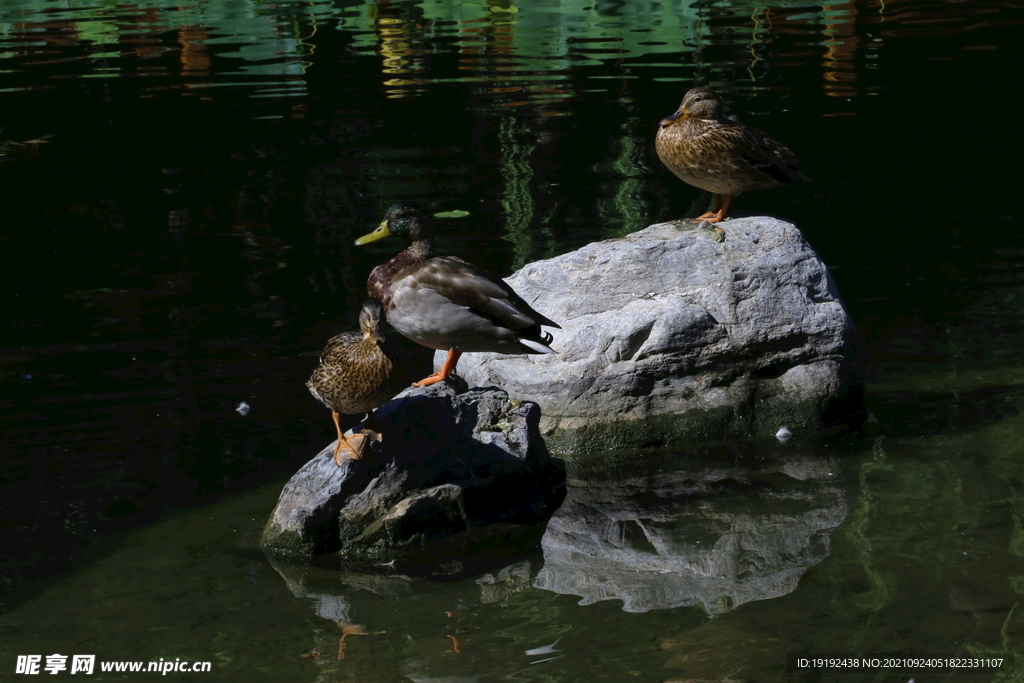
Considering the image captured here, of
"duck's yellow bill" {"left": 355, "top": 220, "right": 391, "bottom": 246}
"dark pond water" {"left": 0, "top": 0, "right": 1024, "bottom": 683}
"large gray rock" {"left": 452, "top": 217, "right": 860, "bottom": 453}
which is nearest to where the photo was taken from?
"dark pond water" {"left": 0, "top": 0, "right": 1024, "bottom": 683}

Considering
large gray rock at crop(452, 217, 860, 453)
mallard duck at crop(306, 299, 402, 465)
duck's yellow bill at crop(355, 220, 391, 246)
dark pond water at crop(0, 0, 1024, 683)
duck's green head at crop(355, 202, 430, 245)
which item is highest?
duck's green head at crop(355, 202, 430, 245)

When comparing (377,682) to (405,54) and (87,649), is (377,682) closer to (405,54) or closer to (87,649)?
(87,649)

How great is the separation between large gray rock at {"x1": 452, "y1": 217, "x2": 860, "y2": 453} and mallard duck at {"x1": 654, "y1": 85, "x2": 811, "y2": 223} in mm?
537

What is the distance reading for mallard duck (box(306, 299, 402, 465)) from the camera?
5.00 metres

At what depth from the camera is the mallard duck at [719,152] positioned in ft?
22.5

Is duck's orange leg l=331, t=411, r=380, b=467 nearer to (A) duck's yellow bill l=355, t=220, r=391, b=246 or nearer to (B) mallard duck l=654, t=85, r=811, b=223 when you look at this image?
(A) duck's yellow bill l=355, t=220, r=391, b=246

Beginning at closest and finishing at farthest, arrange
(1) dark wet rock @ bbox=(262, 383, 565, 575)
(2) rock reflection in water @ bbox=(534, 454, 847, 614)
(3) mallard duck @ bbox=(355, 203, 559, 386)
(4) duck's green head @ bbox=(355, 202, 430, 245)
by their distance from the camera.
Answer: (2) rock reflection in water @ bbox=(534, 454, 847, 614), (1) dark wet rock @ bbox=(262, 383, 565, 575), (3) mallard duck @ bbox=(355, 203, 559, 386), (4) duck's green head @ bbox=(355, 202, 430, 245)

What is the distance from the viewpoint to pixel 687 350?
630 cm

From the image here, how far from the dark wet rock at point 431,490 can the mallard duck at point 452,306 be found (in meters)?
0.37

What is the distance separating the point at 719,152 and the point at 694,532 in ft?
8.27

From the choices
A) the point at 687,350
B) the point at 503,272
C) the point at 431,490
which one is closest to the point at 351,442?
the point at 431,490

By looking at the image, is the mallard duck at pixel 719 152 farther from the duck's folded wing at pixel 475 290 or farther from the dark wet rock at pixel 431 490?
the dark wet rock at pixel 431 490

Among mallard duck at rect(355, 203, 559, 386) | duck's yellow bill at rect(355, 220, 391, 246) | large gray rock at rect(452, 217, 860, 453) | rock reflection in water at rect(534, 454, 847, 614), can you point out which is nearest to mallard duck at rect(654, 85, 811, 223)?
large gray rock at rect(452, 217, 860, 453)

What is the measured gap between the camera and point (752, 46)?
1830 centimetres
